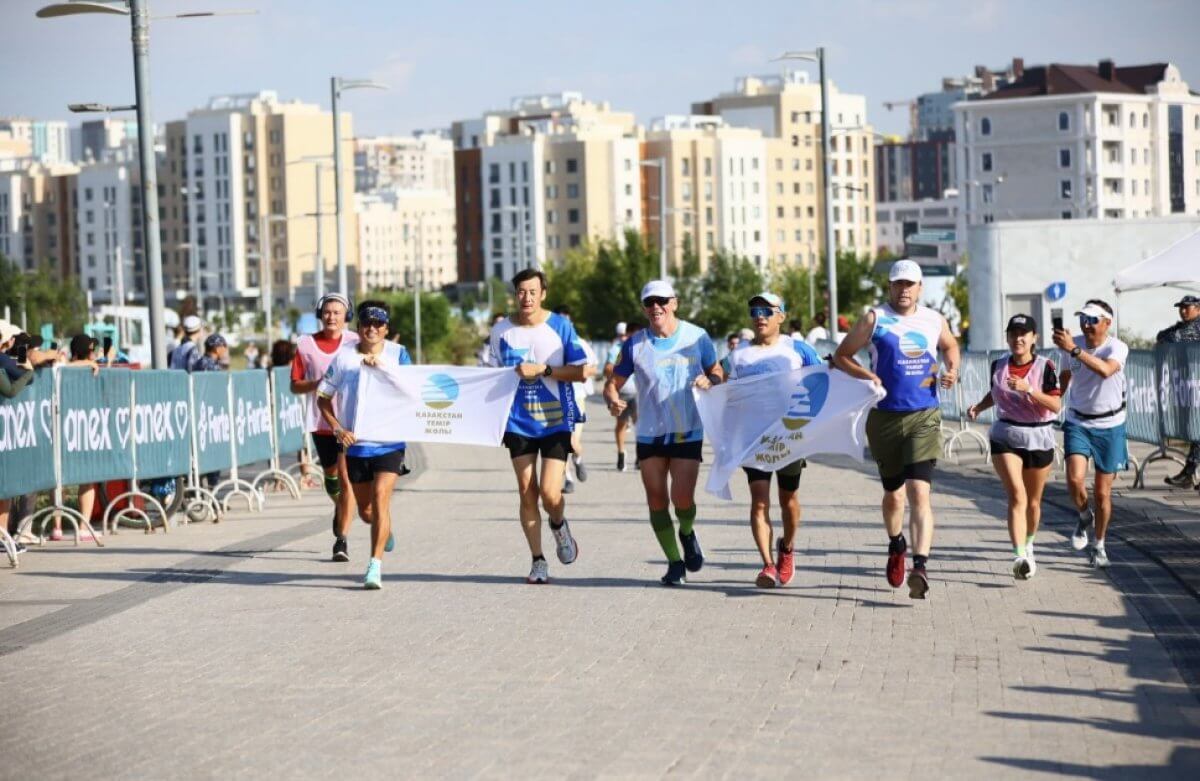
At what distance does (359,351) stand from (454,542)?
262 cm

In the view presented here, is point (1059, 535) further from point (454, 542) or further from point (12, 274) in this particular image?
point (12, 274)

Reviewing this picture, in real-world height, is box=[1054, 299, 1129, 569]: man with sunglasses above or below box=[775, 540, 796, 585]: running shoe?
above

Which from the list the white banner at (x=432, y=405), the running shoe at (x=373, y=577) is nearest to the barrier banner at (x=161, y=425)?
the white banner at (x=432, y=405)

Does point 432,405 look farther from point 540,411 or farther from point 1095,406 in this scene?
point 1095,406

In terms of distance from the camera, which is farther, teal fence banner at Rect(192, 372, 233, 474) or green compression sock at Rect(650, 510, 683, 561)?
teal fence banner at Rect(192, 372, 233, 474)

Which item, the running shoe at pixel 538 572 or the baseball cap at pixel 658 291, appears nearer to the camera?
the baseball cap at pixel 658 291

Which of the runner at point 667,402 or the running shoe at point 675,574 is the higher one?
the runner at point 667,402

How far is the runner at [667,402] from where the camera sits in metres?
12.4

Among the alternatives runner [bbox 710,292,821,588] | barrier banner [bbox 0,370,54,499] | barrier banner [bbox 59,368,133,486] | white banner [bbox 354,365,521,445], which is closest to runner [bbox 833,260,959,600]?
runner [bbox 710,292,821,588]

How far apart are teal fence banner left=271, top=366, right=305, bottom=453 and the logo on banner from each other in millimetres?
10487

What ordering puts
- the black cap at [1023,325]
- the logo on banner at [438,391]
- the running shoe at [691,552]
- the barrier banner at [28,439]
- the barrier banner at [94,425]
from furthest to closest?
1. the barrier banner at [94,425]
2. the barrier banner at [28,439]
3. the logo on banner at [438,391]
4. the black cap at [1023,325]
5. the running shoe at [691,552]

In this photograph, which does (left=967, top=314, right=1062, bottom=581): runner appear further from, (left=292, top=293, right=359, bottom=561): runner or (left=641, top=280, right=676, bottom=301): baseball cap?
Result: (left=292, top=293, right=359, bottom=561): runner

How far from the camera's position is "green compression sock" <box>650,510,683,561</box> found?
12.6 m

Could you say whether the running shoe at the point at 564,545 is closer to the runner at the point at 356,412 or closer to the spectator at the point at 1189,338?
the runner at the point at 356,412
